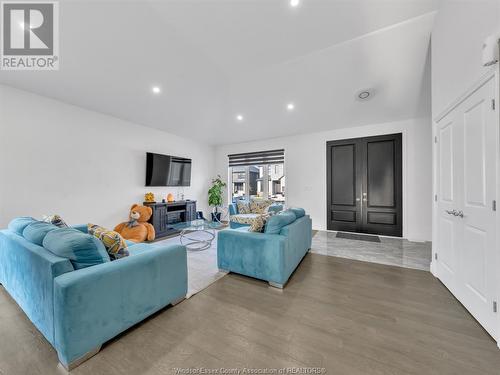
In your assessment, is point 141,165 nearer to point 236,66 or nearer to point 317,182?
point 236,66

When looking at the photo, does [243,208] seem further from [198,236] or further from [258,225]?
[258,225]

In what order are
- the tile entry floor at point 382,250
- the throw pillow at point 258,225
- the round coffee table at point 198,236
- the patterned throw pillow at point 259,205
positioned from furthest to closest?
the patterned throw pillow at point 259,205 < the round coffee table at point 198,236 < the tile entry floor at point 382,250 < the throw pillow at point 258,225

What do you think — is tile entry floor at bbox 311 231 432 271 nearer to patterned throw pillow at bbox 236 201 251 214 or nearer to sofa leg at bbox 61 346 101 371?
patterned throw pillow at bbox 236 201 251 214

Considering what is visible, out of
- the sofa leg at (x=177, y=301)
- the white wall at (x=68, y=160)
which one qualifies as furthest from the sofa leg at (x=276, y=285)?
the white wall at (x=68, y=160)

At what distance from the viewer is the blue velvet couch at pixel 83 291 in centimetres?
127

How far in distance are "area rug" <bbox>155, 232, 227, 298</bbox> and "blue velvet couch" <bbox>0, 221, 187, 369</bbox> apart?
0.41m

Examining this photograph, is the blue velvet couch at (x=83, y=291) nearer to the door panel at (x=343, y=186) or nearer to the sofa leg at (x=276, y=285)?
the sofa leg at (x=276, y=285)

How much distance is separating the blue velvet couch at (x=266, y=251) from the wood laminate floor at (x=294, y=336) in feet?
0.70

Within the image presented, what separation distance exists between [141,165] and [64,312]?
156 inches

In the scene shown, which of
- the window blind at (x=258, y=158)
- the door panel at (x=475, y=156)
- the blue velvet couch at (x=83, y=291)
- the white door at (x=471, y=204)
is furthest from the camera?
the window blind at (x=258, y=158)

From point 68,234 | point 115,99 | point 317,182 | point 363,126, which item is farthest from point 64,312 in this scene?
point 363,126

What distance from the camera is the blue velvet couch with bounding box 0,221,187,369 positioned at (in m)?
1.27

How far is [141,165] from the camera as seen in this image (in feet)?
15.4

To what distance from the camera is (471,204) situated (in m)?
1.90
